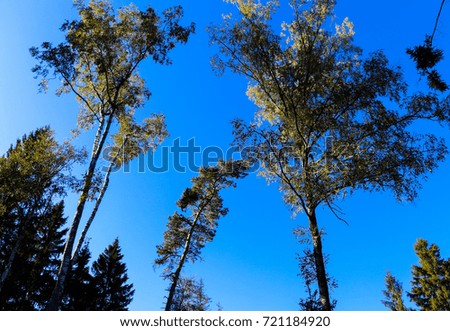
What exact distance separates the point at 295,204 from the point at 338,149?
2475mm

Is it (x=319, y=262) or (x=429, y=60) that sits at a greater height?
(x=429, y=60)

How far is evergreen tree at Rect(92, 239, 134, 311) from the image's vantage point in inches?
1142

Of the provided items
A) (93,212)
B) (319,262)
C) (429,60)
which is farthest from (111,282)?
(429,60)

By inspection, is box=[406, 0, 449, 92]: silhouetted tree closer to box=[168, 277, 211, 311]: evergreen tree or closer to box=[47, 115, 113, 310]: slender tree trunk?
box=[47, 115, 113, 310]: slender tree trunk

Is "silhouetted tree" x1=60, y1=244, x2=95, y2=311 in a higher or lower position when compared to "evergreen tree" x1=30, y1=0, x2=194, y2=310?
lower

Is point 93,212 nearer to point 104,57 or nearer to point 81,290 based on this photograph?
point 104,57

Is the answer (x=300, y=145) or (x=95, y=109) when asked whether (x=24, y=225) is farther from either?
(x=300, y=145)

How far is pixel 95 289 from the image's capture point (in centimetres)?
2869

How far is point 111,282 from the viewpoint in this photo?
30.3 metres

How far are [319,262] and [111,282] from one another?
2699 cm

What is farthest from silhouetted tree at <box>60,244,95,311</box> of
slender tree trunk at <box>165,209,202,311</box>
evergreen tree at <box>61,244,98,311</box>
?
slender tree trunk at <box>165,209,202,311</box>

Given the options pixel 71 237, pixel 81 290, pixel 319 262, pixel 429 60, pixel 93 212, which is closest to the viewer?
pixel 429 60

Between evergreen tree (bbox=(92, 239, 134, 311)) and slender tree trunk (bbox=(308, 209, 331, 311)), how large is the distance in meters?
25.8
